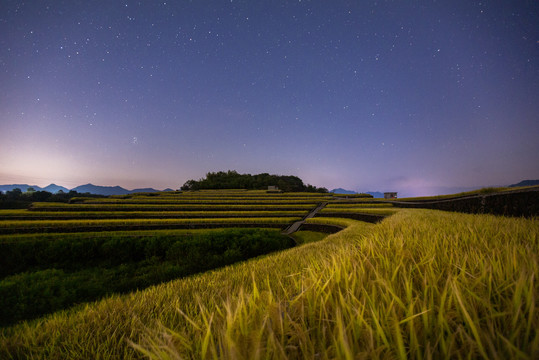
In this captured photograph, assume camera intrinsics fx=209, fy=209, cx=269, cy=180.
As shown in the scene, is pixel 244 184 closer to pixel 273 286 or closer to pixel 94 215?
pixel 94 215

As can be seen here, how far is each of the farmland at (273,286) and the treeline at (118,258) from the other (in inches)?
2.0

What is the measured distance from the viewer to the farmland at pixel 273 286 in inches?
26.4

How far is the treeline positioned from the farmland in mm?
52

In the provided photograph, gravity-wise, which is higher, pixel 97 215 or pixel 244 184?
pixel 244 184

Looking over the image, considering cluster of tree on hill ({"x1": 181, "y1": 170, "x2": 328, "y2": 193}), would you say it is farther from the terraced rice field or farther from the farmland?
the terraced rice field

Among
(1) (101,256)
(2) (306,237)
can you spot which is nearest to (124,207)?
(1) (101,256)

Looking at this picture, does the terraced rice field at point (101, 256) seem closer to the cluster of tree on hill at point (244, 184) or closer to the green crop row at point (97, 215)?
the green crop row at point (97, 215)

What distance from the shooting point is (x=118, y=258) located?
9289 mm

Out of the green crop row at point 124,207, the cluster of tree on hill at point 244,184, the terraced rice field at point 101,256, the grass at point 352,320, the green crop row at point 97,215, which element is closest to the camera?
the grass at point 352,320

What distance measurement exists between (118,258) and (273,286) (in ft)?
34.2

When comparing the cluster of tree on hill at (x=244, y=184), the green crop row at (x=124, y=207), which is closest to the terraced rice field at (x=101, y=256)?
the green crop row at (x=124, y=207)

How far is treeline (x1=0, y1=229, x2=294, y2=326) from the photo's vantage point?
6918mm

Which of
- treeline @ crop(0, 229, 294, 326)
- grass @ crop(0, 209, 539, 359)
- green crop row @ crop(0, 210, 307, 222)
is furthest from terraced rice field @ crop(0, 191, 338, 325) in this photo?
grass @ crop(0, 209, 539, 359)

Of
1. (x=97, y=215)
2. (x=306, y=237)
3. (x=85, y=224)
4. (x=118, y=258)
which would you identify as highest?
(x=97, y=215)
